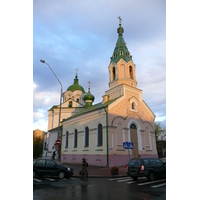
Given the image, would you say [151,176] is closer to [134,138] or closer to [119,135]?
[119,135]

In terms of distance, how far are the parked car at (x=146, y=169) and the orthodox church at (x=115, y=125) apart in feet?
25.9

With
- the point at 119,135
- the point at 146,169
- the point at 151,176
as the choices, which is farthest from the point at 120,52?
the point at 151,176

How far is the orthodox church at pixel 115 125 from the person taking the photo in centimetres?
1972

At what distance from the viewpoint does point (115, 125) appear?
2020 centimetres

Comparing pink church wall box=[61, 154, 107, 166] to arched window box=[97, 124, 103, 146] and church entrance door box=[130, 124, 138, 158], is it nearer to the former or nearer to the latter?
arched window box=[97, 124, 103, 146]

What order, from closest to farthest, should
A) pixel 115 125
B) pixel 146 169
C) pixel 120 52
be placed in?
pixel 146 169 → pixel 115 125 → pixel 120 52

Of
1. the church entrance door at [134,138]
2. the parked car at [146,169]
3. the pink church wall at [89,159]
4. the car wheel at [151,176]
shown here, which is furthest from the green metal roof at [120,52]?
the car wheel at [151,176]

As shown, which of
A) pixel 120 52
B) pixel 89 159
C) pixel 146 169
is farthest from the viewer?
pixel 120 52

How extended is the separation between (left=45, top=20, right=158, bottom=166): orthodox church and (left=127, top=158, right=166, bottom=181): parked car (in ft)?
25.9

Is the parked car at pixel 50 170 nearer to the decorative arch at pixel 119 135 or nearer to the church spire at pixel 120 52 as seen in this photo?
the decorative arch at pixel 119 135

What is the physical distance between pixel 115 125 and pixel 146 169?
31.7 feet

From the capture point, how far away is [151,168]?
10.9 m

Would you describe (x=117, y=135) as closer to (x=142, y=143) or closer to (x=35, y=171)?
(x=142, y=143)
